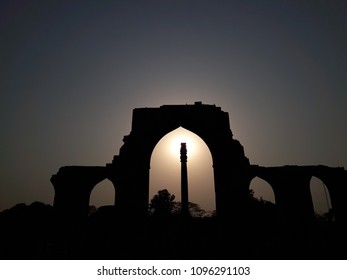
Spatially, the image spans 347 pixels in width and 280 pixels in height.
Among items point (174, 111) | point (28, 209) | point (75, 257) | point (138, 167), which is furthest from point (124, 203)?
point (28, 209)

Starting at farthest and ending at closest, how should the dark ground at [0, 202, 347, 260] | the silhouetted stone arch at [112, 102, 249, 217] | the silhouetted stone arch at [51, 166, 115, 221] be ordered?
the silhouetted stone arch at [51, 166, 115, 221] → the silhouetted stone arch at [112, 102, 249, 217] → the dark ground at [0, 202, 347, 260]

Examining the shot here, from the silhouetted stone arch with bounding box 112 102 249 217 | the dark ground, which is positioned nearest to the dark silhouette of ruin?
the silhouetted stone arch with bounding box 112 102 249 217

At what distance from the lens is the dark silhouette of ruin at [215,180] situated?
12.4m

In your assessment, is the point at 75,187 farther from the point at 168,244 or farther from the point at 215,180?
the point at 215,180

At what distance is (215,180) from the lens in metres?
13.1

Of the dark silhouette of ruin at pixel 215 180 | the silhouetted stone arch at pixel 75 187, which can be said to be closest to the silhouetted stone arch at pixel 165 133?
the dark silhouette of ruin at pixel 215 180

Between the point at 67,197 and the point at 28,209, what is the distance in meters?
25.3

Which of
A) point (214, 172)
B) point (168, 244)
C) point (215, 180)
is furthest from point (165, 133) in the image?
point (168, 244)

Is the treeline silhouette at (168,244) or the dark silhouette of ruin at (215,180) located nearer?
the treeline silhouette at (168,244)

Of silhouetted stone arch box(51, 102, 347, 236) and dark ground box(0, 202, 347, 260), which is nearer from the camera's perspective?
dark ground box(0, 202, 347, 260)

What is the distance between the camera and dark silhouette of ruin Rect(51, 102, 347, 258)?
1235 cm

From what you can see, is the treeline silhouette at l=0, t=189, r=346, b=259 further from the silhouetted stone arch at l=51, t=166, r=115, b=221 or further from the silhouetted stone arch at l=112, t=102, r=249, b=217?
the silhouetted stone arch at l=112, t=102, r=249, b=217

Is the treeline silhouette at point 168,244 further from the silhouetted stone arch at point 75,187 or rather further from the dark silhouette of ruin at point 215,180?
the silhouetted stone arch at point 75,187

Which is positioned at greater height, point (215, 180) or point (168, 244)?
point (215, 180)
